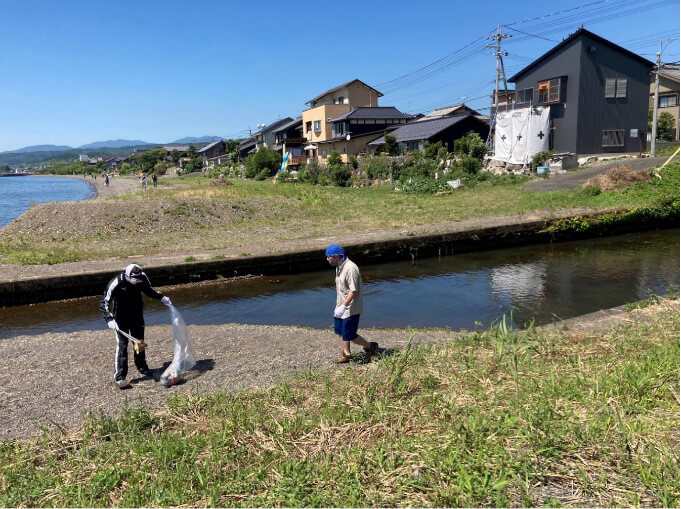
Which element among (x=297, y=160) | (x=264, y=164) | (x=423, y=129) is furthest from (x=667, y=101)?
(x=264, y=164)

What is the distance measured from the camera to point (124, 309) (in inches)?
221

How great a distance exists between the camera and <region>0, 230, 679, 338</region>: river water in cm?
965

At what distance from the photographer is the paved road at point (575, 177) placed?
23.0 m

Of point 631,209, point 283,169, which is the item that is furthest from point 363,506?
point 283,169

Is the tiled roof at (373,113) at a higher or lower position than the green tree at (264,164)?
higher

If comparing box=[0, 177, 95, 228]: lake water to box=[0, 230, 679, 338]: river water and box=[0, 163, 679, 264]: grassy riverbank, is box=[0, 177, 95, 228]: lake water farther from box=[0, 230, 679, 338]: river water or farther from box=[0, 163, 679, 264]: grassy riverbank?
box=[0, 230, 679, 338]: river water

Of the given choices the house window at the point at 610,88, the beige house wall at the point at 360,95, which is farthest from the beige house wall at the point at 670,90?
the beige house wall at the point at 360,95

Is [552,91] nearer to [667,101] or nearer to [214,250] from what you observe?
[667,101]

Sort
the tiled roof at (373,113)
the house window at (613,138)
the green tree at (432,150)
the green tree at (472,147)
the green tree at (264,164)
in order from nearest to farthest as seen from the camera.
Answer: the house window at (613,138) → the green tree at (472,147) → the green tree at (432,150) → the tiled roof at (373,113) → the green tree at (264,164)

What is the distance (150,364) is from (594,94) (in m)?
29.5

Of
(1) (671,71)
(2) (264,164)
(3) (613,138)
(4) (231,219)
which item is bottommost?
(4) (231,219)

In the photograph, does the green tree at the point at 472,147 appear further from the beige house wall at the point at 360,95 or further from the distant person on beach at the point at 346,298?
the distant person on beach at the point at 346,298

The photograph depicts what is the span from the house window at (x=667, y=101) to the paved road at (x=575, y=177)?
15071 millimetres

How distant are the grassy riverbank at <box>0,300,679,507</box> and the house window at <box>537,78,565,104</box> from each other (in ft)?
90.0
